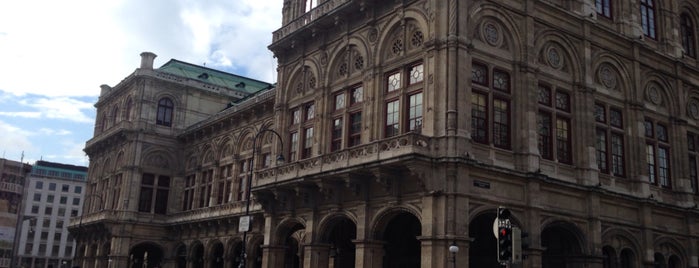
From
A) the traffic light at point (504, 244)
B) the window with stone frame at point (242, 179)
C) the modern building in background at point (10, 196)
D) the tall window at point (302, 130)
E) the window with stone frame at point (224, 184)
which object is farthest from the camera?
the modern building in background at point (10, 196)

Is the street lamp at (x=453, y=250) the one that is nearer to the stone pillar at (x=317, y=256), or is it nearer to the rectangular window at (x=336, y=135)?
the stone pillar at (x=317, y=256)

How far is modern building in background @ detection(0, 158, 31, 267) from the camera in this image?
230ft

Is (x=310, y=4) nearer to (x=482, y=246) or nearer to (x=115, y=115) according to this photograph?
(x=482, y=246)

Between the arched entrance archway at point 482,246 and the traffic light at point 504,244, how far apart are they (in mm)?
16067

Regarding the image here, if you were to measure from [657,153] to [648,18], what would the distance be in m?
7.91

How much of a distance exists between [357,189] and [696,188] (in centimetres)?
1998

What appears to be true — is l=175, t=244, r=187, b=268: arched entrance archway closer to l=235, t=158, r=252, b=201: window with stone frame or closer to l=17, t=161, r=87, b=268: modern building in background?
l=235, t=158, r=252, b=201: window with stone frame

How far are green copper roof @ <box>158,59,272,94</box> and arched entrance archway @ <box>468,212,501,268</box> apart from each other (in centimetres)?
3246

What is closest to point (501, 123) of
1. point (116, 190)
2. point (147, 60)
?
point (147, 60)

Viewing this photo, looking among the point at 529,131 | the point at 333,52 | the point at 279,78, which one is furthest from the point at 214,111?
the point at 529,131

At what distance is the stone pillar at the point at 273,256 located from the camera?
1371 inches

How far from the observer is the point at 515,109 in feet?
96.1

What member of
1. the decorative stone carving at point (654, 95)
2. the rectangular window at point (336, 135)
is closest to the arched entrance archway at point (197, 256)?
the rectangular window at point (336, 135)

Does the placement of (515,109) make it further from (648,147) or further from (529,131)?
(648,147)
